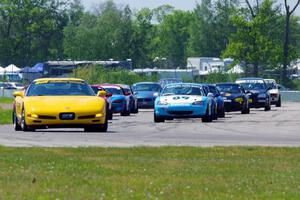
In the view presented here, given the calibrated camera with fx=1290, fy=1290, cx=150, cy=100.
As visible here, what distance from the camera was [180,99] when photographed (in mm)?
38531

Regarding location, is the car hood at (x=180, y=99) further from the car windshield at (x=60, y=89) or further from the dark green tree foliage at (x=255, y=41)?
the dark green tree foliage at (x=255, y=41)

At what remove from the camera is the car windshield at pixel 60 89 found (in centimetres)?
3031

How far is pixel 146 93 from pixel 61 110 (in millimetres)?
30262

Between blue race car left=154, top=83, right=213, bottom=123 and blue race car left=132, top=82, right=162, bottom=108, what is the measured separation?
17872 millimetres

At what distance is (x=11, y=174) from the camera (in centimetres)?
1627

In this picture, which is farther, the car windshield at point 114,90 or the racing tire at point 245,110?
the racing tire at point 245,110

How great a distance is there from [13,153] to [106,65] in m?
86.7

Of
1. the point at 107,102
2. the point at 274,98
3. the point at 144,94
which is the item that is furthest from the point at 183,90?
the point at 274,98

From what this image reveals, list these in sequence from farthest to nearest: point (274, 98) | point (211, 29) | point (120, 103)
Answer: point (211, 29) < point (274, 98) < point (120, 103)

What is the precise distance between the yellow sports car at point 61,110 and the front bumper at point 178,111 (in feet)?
Result: 25.6

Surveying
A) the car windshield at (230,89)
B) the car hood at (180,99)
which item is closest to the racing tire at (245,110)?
the car windshield at (230,89)

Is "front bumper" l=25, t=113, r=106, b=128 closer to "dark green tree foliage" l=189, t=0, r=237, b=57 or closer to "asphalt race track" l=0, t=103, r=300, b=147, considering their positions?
"asphalt race track" l=0, t=103, r=300, b=147

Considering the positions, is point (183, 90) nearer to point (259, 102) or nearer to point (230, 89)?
point (230, 89)

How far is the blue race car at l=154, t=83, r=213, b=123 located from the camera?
3812 cm
